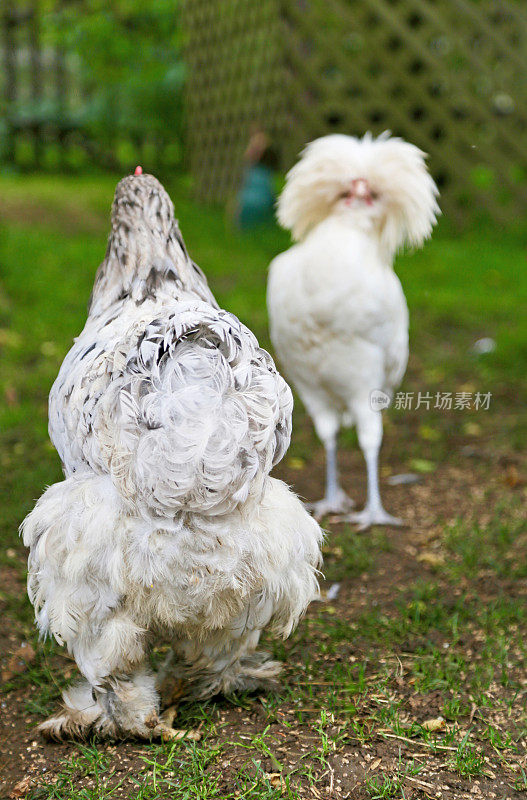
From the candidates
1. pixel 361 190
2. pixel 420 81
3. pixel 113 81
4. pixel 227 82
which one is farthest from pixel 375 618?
pixel 113 81

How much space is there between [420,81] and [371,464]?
6.24m

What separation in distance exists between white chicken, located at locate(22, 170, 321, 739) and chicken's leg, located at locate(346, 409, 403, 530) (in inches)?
60.1

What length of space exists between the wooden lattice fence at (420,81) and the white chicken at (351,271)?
535 centimetres

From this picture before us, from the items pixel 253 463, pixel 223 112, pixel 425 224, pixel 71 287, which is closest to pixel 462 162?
pixel 223 112

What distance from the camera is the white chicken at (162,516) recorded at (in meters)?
1.97

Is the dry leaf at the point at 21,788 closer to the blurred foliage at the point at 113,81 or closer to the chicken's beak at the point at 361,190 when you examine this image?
the chicken's beak at the point at 361,190

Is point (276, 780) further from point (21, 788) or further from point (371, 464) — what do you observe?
point (371, 464)

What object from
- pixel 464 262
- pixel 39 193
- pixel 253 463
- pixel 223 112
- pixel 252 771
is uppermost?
pixel 223 112

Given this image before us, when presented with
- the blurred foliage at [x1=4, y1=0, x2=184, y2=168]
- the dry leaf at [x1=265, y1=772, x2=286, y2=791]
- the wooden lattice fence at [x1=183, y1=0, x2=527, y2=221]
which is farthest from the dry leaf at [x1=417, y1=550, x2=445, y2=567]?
the blurred foliage at [x1=4, y1=0, x2=184, y2=168]

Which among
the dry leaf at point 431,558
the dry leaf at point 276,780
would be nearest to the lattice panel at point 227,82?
the dry leaf at point 431,558

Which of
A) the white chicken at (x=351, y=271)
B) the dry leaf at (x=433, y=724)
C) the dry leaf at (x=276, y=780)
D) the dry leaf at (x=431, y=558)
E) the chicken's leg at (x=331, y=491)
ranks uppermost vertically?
the white chicken at (x=351, y=271)

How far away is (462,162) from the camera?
882cm

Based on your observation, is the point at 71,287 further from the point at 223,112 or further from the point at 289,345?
the point at 223,112

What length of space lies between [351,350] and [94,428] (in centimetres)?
177
